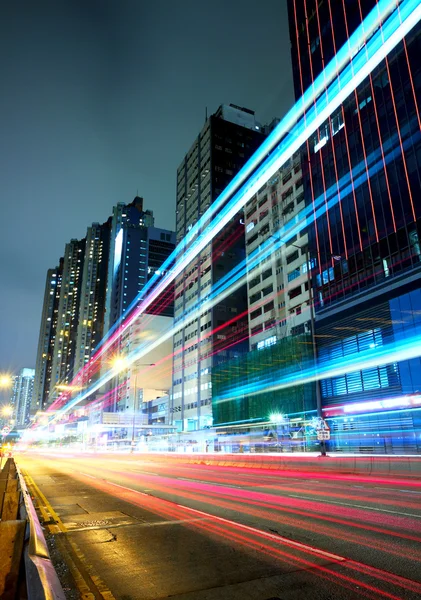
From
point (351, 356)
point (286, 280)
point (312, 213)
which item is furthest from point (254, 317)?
point (351, 356)

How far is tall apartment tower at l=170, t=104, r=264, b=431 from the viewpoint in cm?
9019

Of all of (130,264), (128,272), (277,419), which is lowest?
(277,419)

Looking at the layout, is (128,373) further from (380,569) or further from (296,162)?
(380,569)

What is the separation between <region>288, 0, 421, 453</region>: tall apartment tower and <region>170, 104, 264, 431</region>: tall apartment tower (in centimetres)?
4340

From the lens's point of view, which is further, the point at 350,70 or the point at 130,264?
the point at 130,264

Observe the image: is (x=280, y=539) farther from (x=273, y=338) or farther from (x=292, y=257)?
(x=273, y=338)

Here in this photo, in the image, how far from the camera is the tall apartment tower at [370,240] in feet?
122

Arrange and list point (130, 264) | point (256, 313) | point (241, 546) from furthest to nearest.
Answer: point (130, 264), point (256, 313), point (241, 546)

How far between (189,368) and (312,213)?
2126 inches

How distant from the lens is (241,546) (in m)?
6.79

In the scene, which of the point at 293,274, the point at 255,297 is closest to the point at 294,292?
the point at 293,274

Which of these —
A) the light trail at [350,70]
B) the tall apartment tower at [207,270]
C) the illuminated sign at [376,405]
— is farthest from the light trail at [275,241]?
the illuminated sign at [376,405]

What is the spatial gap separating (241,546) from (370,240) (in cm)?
4022

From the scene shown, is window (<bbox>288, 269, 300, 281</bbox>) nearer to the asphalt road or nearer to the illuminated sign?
the illuminated sign
